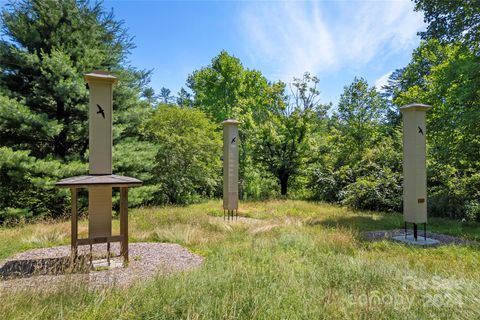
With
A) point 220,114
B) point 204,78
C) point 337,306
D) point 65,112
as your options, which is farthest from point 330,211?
point 204,78

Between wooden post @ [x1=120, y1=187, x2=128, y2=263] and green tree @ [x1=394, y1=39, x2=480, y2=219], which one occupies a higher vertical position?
green tree @ [x1=394, y1=39, x2=480, y2=219]

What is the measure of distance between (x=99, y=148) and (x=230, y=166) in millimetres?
5383

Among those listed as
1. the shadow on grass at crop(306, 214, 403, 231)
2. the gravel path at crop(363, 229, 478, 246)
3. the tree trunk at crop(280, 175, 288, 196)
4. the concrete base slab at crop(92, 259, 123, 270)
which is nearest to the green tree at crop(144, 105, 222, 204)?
the tree trunk at crop(280, 175, 288, 196)

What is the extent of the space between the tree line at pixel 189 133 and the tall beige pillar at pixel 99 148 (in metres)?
4.56

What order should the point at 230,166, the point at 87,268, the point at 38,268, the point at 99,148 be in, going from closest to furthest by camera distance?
the point at 38,268 < the point at 87,268 < the point at 99,148 < the point at 230,166

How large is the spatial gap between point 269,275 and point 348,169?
12.3 metres

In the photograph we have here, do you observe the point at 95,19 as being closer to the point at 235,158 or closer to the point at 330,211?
the point at 235,158

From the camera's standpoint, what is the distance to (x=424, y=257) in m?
5.47

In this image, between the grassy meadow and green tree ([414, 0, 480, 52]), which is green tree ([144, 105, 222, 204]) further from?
green tree ([414, 0, 480, 52])

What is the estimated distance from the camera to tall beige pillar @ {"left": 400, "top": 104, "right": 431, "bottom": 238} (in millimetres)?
7238

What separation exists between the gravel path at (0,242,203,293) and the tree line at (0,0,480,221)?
13.9 ft

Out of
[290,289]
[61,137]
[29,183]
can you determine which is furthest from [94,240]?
[61,137]

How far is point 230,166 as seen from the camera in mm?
10578

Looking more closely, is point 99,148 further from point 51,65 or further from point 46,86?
point 46,86
